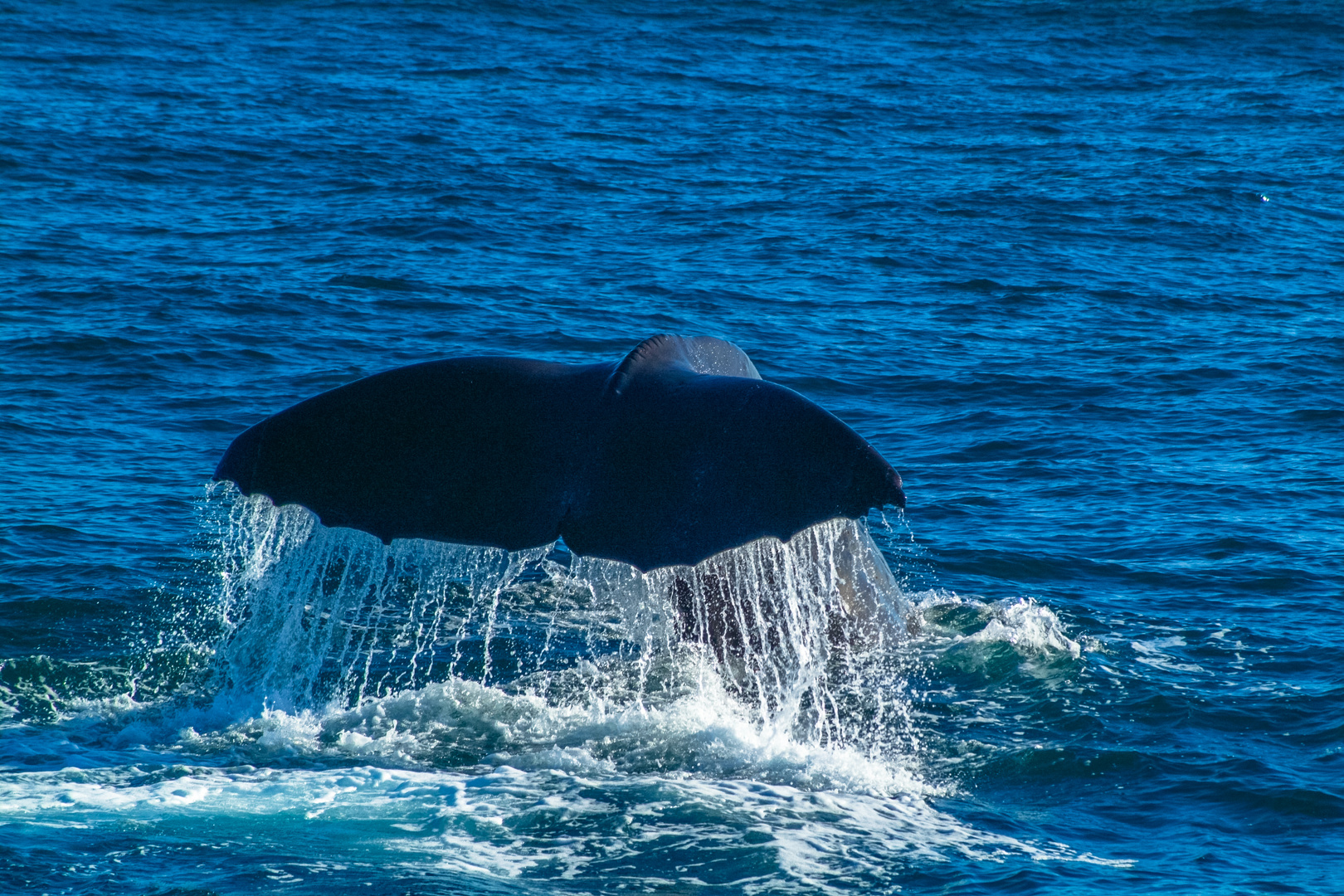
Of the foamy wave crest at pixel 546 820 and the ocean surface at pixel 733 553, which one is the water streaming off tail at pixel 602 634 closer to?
the ocean surface at pixel 733 553

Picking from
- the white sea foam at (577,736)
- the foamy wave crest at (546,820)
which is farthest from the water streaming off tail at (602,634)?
the foamy wave crest at (546,820)

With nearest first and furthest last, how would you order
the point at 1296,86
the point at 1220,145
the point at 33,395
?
the point at 33,395 < the point at 1220,145 < the point at 1296,86

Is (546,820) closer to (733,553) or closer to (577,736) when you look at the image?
(577,736)

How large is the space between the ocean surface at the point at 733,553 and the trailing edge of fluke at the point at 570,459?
35cm

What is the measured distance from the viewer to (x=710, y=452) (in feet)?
20.2

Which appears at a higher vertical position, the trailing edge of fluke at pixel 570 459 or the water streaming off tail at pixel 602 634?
the trailing edge of fluke at pixel 570 459

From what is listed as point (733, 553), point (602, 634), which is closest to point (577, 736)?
point (733, 553)

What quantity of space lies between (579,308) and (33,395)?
5.59 m

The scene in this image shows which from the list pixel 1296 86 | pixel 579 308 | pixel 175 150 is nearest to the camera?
pixel 579 308

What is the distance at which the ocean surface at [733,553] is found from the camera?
6883 mm

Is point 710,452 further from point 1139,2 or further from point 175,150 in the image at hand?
point 1139,2

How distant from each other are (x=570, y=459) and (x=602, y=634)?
3481 millimetres

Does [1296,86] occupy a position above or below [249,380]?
above

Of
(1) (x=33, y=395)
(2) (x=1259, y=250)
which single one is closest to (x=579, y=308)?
(1) (x=33, y=395)
